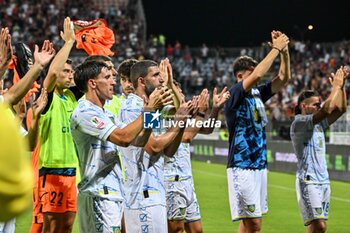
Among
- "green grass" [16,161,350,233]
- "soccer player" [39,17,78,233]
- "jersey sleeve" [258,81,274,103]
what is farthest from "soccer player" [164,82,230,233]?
"green grass" [16,161,350,233]

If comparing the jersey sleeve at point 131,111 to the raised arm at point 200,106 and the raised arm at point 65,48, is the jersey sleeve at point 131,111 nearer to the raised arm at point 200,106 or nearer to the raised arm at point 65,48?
the raised arm at point 200,106

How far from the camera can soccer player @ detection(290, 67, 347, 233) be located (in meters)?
8.48

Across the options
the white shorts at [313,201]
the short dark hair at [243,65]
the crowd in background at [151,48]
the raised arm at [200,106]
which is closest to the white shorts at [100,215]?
the raised arm at [200,106]

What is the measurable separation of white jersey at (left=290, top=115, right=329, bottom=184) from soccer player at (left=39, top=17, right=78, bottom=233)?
8.90 ft

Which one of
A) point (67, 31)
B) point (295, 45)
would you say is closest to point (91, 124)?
point (67, 31)

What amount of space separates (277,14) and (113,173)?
148 ft

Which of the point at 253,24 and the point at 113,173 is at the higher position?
the point at 253,24

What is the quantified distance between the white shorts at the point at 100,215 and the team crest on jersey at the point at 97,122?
21.7 inches

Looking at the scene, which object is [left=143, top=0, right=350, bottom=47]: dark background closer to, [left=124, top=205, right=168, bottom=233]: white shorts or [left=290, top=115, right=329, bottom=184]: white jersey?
[left=290, top=115, right=329, bottom=184]: white jersey

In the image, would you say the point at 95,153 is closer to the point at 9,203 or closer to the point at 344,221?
the point at 9,203

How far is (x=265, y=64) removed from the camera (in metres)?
7.69

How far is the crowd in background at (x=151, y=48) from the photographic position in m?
38.6

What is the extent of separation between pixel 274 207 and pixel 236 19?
35258 millimetres

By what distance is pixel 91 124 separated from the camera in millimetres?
5402
